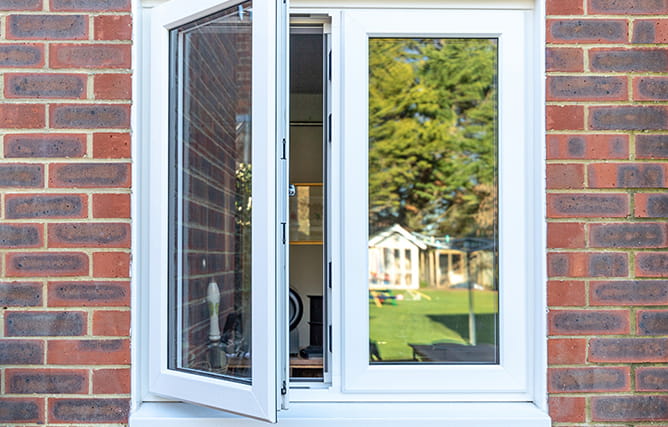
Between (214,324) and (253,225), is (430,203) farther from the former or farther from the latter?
(253,225)

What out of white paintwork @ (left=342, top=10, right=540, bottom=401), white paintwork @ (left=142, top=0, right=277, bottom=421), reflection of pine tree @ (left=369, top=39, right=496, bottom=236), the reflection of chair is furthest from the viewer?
the reflection of chair

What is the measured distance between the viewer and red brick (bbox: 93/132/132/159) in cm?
201

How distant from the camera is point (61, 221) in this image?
6.58ft

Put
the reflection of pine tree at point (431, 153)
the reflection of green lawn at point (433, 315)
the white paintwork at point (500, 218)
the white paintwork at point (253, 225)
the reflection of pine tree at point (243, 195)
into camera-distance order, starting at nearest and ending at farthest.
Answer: the white paintwork at point (253, 225), the reflection of pine tree at point (243, 195), the white paintwork at point (500, 218), the reflection of green lawn at point (433, 315), the reflection of pine tree at point (431, 153)

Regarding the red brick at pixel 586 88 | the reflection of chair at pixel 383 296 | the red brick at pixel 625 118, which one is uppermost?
the red brick at pixel 586 88

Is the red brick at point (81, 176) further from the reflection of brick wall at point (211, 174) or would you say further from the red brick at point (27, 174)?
the reflection of brick wall at point (211, 174)

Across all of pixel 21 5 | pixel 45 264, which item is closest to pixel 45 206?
pixel 45 264

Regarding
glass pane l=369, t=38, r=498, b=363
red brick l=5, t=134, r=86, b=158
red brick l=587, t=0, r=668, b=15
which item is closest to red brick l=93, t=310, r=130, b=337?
red brick l=5, t=134, r=86, b=158

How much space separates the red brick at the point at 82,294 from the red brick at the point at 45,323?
34 mm

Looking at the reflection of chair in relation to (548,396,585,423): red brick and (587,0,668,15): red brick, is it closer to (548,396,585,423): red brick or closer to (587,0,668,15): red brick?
(548,396,585,423): red brick

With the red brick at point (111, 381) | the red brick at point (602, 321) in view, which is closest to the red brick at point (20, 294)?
the red brick at point (111, 381)

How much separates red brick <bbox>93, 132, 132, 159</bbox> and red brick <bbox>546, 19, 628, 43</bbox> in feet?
4.41

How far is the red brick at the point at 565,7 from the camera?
79.7 inches

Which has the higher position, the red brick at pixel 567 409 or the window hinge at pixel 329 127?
the window hinge at pixel 329 127
